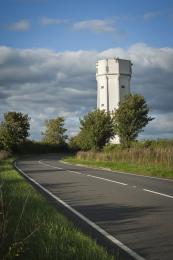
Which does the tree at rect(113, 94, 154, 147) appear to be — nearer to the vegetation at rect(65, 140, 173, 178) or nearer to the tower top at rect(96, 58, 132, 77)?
the vegetation at rect(65, 140, 173, 178)

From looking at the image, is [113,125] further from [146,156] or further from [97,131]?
[146,156]

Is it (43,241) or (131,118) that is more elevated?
(131,118)

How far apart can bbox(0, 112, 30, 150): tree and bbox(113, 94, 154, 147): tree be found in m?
29.6

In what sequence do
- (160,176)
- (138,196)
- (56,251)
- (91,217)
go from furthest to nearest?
(160,176) → (138,196) → (91,217) → (56,251)

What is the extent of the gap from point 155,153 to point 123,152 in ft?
23.5

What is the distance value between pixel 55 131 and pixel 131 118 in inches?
2287

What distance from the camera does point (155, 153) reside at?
34375 millimetres

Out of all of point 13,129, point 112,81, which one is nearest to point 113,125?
point 112,81

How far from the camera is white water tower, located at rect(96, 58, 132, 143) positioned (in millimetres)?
83688

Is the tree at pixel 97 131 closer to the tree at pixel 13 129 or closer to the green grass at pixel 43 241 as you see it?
the tree at pixel 13 129

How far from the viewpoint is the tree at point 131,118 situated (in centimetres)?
5875

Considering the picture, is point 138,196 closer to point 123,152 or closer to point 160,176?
point 160,176

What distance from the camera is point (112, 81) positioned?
279ft

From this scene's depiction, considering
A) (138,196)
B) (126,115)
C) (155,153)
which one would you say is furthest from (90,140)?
(138,196)
